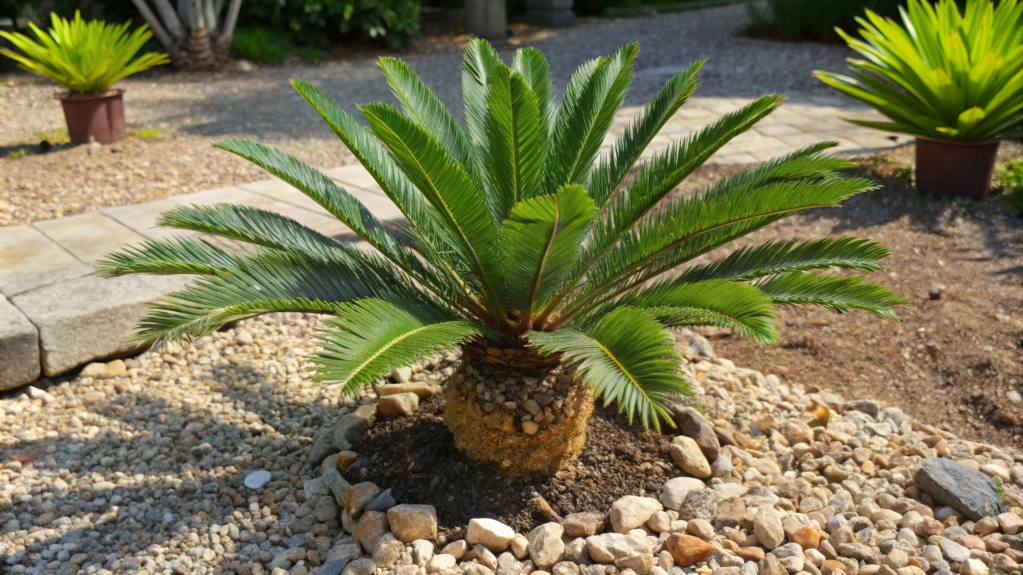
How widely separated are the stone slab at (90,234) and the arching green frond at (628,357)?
9.49 ft

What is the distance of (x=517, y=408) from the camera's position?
259 centimetres

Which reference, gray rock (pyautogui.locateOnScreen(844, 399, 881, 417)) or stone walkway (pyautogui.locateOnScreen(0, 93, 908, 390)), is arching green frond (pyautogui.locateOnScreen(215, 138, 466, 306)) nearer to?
stone walkway (pyautogui.locateOnScreen(0, 93, 908, 390))

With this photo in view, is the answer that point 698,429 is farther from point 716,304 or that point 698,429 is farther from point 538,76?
point 538,76

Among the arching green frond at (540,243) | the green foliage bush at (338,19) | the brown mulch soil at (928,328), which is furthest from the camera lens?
the green foliage bush at (338,19)

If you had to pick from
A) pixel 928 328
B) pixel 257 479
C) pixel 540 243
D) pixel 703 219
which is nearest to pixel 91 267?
pixel 257 479

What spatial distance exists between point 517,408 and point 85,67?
5.32 m

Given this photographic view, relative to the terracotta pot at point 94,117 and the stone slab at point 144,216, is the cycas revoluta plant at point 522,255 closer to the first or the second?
Result: the stone slab at point 144,216

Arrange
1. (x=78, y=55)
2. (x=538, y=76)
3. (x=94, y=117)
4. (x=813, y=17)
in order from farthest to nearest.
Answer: (x=813, y=17)
(x=94, y=117)
(x=78, y=55)
(x=538, y=76)

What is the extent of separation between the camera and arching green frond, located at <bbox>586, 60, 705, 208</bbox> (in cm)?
262

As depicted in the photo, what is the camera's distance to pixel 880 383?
3734mm

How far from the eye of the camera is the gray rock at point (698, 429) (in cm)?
300

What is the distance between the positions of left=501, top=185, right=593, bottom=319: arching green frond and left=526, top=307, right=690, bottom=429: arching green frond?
0.53 ft

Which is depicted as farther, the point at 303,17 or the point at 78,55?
the point at 303,17

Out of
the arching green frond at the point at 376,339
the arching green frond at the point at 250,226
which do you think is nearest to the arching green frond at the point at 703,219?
the arching green frond at the point at 376,339
